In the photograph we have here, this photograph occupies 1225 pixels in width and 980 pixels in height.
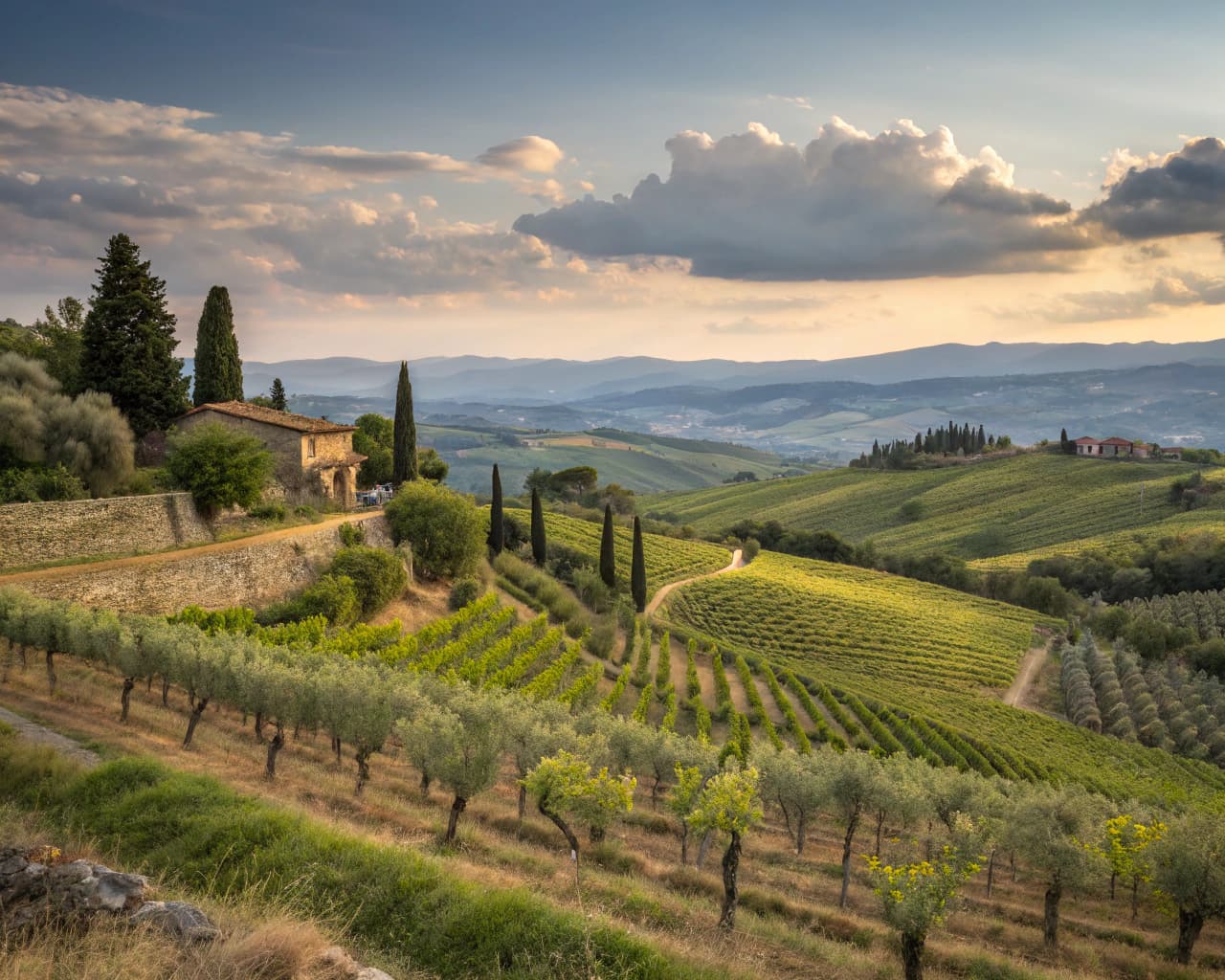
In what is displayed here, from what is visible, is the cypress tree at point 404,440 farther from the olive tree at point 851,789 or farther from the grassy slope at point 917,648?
the olive tree at point 851,789

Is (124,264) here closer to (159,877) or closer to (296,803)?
(296,803)

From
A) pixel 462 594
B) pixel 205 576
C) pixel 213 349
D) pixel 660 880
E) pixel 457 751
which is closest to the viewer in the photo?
pixel 457 751

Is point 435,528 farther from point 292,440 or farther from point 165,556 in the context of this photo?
point 165,556

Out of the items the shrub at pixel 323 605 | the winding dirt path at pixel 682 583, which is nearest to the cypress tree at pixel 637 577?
the winding dirt path at pixel 682 583

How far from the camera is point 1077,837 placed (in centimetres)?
2084

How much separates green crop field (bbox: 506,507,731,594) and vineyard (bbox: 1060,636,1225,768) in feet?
102

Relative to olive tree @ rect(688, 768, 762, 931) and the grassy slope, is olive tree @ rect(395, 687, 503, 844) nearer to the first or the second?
olive tree @ rect(688, 768, 762, 931)

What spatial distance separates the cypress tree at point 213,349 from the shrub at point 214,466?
10.8 metres

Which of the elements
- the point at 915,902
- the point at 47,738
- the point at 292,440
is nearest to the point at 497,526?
the point at 292,440

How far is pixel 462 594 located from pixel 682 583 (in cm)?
3071

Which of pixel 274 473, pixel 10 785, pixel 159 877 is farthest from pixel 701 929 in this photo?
pixel 274 473

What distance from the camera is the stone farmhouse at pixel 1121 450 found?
133m

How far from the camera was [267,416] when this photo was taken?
42188 millimetres

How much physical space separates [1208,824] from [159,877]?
24.6 metres
